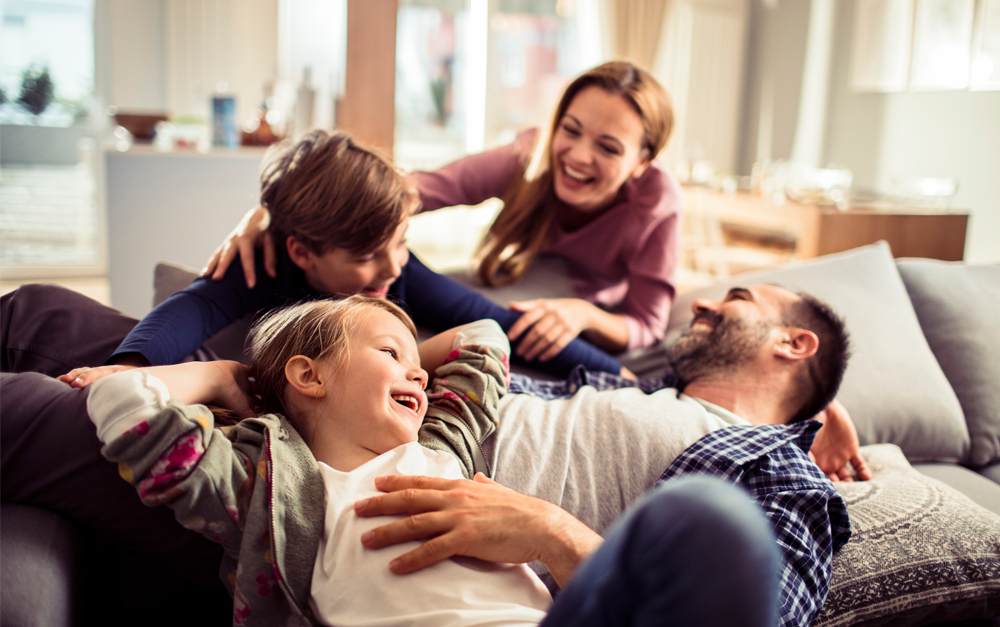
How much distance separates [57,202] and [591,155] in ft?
14.2

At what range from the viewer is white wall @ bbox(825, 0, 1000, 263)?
14.7ft

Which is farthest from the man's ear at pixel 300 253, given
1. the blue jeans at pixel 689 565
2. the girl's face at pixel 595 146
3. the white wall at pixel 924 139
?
the white wall at pixel 924 139

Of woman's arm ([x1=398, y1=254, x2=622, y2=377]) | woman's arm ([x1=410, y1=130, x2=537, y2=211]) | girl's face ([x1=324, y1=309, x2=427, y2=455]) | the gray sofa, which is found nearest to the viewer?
the gray sofa

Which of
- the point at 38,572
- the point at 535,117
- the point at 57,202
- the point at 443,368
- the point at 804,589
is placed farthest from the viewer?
the point at 535,117

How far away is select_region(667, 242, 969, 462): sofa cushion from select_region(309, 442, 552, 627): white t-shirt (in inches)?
40.3

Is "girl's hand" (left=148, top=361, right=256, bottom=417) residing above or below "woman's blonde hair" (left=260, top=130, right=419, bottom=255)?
below

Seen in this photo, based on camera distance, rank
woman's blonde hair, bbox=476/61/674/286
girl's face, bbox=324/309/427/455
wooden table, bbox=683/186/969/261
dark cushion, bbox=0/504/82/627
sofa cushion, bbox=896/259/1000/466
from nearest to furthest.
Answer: dark cushion, bbox=0/504/82/627
girl's face, bbox=324/309/427/455
sofa cushion, bbox=896/259/1000/466
woman's blonde hair, bbox=476/61/674/286
wooden table, bbox=683/186/969/261

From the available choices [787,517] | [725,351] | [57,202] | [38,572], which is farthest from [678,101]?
[38,572]

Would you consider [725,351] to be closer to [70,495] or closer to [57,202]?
[70,495]

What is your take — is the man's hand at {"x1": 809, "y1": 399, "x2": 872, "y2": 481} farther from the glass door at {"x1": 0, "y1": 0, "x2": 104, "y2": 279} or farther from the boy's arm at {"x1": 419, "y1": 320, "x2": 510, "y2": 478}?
the glass door at {"x1": 0, "y1": 0, "x2": 104, "y2": 279}

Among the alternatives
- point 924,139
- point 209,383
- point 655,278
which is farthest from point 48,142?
point 924,139

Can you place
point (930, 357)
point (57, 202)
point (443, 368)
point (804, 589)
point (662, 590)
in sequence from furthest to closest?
1. point (57, 202)
2. point (930, 357)
3. point (443, 368)
4. point (804, 589)
5. point (662, 590)

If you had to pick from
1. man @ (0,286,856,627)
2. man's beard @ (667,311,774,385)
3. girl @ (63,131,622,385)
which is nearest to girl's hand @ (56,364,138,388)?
man @ (0,286,856,627)

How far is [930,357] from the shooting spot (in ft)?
5.76
